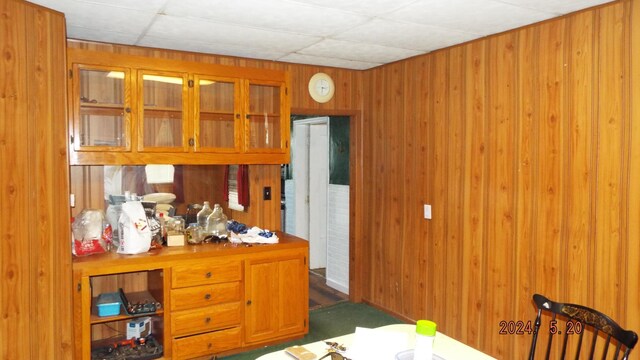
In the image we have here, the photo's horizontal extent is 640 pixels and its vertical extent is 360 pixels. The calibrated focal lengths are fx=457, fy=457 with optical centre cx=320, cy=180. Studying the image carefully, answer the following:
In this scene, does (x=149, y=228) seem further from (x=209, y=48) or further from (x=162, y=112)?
(x=209, y=48)

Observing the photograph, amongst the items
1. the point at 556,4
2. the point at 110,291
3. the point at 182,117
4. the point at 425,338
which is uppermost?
the point at 556,4

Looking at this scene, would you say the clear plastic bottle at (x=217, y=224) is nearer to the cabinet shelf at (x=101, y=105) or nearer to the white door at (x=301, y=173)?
the cabinet shelf at (x=101, y=105)

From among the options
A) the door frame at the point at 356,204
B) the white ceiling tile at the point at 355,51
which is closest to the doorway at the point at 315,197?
the door frame at the point at 356,204

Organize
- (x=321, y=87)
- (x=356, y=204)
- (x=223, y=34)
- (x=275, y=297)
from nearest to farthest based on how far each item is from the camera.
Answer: (x=223, y=34) < (x=275, y=297) < (x=321, y=87) < (x=356, y=204)

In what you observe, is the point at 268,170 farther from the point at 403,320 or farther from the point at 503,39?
the point at 503,39

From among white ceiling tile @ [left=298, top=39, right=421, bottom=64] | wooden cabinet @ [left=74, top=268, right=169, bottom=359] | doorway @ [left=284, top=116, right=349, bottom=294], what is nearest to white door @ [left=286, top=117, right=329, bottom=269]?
doorway @ [left=284, top=116, right=349, bottom=294]

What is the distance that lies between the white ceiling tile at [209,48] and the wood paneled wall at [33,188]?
30.9 inches

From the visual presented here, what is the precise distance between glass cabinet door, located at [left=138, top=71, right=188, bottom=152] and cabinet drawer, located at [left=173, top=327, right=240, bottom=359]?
1346mm

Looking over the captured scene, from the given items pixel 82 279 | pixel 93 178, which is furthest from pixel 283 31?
pixel 82 279

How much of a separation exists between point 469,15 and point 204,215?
2.40 meters

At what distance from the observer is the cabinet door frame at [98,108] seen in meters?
2.95

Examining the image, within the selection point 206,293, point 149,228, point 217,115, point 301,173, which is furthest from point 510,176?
point 301,173

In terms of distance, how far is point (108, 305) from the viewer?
10.0 feet

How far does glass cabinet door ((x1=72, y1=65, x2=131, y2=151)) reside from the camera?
2.98m
